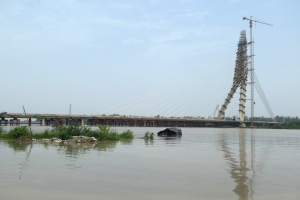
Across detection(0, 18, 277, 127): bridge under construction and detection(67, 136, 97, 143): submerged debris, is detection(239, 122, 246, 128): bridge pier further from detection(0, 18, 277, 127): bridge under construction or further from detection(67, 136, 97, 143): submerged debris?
detection(67, 136, 97, 143): submerged debris

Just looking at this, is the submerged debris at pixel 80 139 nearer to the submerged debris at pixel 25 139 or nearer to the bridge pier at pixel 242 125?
the submerged debris at pixel 25 139

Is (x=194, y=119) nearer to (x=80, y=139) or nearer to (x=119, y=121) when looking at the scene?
(x=119, y=121)

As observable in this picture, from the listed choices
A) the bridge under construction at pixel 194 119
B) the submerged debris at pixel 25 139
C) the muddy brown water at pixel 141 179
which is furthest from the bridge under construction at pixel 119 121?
the muddy brown water at pixel 141 179

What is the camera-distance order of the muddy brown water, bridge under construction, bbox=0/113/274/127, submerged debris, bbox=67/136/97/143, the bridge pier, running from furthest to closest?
the bridge pier < bridge under construction, bbox=0/113/274/127 < submerged debris, bbox=67/136/97/143 < the muddy brown water

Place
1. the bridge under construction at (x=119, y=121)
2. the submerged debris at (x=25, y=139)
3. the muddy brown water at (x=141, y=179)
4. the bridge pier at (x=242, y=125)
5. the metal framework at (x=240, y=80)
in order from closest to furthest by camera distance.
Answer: the muddy brown water at (x=141, y=179) < the submerged debris at (x=25, y=139) < the bridge under construction at (x=119, y=121) < the metal framework at (x=240, y=80) < the bridge pier at (x=242, y=125)

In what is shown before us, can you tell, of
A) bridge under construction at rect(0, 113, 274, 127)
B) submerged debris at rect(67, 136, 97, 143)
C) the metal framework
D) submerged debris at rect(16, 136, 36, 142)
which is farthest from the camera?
the metal framework

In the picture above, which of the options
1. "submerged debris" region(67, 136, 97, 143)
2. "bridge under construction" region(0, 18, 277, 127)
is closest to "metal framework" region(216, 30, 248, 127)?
"bridge under construction" region(0, 18, 277, 127)

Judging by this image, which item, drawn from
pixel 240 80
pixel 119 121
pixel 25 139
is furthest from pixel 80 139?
pixel 240 80

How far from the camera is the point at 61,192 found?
7238mm

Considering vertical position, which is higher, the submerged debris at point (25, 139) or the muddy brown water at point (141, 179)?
the submerged debris at point (25, 139)

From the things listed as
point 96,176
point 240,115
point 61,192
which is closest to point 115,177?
point 96,176

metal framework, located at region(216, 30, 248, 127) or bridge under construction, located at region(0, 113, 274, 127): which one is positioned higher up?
metal framework, located at region(216, 30, 248, 127)

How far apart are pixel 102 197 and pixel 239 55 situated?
365 feet

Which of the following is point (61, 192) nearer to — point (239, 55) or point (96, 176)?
point (96, 176)
